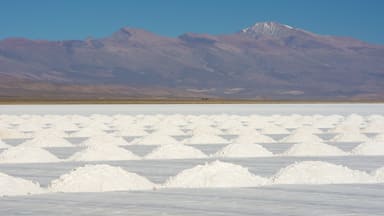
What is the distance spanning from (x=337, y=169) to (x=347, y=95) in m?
170

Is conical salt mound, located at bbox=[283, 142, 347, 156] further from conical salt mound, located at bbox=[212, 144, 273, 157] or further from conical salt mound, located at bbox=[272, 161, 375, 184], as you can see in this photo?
conical salt mound, located at bbox=[272, 161, 375, 184]

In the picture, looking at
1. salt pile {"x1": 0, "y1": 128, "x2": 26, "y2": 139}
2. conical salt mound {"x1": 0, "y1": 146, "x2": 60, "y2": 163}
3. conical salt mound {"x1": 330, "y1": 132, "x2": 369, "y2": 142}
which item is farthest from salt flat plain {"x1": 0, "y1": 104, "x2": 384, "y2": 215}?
salt pile {"x1": 0, "y1": 128, "x2": 26, "y2": 139}

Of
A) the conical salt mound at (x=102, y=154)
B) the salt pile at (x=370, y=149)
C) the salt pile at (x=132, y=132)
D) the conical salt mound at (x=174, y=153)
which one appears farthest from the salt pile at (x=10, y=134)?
the salt pile at (x=370, y=149)

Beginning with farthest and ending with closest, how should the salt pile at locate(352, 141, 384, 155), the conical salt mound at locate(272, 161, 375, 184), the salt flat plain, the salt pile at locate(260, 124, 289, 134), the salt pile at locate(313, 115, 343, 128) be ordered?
the salt pile at locate(313, 115, 343, 128) → the salt pile at locate(260, 124, 289, 134) → the salt pile at locate(352, 141, 384, 155) → the conical salt mound at locate(272, 161, 375, 184) → the salt flat plain

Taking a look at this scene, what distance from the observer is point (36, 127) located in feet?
93.3

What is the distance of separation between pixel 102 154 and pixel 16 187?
5912 millimetres

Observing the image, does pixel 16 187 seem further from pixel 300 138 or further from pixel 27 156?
pixel 300 138

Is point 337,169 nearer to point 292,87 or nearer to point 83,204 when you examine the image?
point 83,204

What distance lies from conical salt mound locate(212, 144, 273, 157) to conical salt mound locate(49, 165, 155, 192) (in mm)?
6087

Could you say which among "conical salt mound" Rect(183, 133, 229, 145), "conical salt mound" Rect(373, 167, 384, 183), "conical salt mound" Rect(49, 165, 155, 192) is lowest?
"conical salt mound" Rect(49, 165, 155, 192)

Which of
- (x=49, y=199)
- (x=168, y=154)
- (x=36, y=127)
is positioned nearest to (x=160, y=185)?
(x=49, y=199)

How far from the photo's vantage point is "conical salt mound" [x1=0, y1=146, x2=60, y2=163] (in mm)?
15930

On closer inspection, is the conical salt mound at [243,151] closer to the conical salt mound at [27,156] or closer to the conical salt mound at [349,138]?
the conical salt mound at [27,156]

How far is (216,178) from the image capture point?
37.0 feet
